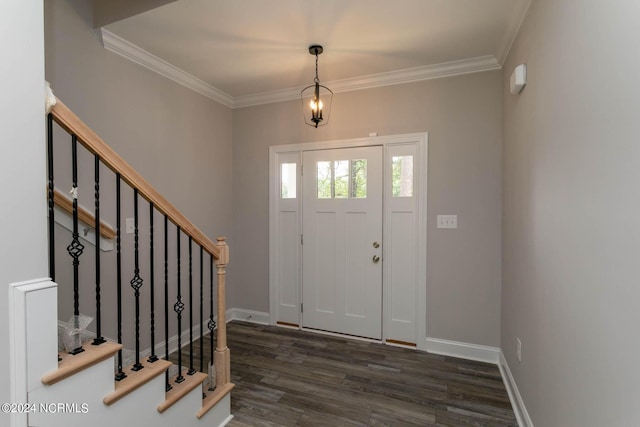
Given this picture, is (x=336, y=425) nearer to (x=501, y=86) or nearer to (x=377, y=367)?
(x=377, y=367)

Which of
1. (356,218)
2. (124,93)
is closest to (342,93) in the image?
(356,218)

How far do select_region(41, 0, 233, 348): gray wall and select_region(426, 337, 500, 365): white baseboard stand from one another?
2.44 m

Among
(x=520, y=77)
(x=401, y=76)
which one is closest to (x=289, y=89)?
(x=401, y=76)

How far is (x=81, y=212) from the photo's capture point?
2004 millimetres

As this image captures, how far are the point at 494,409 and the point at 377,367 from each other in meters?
0.90

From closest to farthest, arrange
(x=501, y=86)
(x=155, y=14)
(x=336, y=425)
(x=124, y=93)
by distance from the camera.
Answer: (x=336, y=425)
(x=155, y=14)
(x=124, y=93)
(x=501, y=86)

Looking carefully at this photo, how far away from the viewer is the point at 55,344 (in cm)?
122

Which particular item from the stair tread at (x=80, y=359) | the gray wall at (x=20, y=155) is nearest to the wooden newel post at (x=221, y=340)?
the stair tread at (x=80, y=359)

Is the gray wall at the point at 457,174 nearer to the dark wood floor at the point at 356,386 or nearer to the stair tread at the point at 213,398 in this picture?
the dark wood floor at the point at 356,386

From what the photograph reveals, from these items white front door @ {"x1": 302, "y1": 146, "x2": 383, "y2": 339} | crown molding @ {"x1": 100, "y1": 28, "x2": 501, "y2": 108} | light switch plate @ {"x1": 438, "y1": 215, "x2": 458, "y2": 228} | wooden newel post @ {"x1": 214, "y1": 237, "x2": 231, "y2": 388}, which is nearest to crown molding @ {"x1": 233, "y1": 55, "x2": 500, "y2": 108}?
crown molding @ {"x1": 100, "y1": 28, "x2": 501, "y2": 108}

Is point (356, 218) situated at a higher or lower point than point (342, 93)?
lower

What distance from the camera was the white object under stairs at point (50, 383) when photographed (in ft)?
3.69

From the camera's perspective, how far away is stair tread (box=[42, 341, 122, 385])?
1187 millimetres

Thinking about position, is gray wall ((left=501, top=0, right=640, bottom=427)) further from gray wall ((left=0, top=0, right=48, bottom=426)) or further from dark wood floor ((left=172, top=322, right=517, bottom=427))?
gray wall ((left=0, top=0, right=48, bottom=426))
